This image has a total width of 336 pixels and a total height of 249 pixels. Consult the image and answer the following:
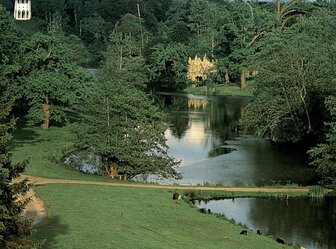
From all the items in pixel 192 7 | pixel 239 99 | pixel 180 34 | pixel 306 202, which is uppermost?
pixel 192 7

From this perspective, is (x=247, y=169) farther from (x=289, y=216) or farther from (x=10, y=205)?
(x=10, y=205)

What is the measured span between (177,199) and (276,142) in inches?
1151

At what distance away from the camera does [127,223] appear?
107ft

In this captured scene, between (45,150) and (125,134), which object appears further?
(45,150)

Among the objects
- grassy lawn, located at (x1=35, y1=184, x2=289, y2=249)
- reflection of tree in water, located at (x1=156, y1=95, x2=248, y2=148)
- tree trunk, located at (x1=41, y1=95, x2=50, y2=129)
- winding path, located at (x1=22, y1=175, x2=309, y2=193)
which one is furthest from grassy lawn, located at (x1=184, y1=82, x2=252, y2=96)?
grassy lawn, located at (x1=35, y1=184, x2=289, y2=249)

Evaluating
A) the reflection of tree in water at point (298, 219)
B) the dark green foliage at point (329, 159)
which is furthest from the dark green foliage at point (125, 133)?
the dark green foliage at point (329, 159)

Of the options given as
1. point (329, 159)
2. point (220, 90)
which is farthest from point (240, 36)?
point (329, 159)

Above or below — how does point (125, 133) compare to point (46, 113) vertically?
below

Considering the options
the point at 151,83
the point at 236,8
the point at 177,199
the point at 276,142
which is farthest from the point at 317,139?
the point at 151,83

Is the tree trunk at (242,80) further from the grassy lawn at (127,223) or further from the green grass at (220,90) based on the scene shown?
the grassy lawn at (127,223)

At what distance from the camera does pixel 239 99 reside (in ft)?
339

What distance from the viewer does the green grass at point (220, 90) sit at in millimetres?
109275

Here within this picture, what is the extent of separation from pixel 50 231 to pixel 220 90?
281ft

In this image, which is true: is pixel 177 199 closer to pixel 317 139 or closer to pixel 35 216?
pixel 35 216
